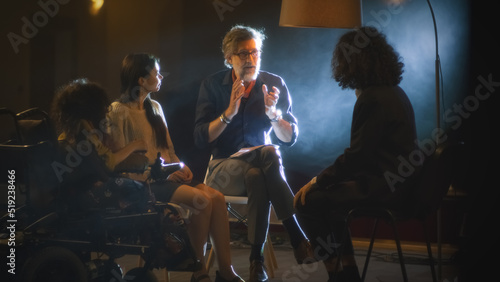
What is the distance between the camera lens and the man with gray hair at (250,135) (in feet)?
11.8

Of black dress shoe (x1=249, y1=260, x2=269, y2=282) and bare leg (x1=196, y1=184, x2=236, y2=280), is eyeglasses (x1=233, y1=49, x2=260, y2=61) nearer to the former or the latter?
bare leg (x1=196, y1=184, x2=236, y2=280)

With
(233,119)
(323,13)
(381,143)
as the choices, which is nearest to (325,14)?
(323,13)

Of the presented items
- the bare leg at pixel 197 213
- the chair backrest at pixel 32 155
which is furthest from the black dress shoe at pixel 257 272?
the chair backrest at pixel 32 155

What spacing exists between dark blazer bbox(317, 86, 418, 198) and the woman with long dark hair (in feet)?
2.73

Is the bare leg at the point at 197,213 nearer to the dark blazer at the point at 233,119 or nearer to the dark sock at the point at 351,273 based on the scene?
the dark blazer at the point at 233,119

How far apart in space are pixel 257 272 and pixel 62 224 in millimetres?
1081

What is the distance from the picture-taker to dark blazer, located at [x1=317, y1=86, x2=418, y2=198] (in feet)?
9.54

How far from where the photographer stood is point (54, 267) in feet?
9.14

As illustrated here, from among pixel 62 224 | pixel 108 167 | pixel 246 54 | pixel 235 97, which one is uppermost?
pixel 246 54

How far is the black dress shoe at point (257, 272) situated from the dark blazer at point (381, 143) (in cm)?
83

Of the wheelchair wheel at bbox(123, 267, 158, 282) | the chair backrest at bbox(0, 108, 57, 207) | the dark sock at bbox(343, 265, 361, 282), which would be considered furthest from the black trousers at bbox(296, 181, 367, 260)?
the chair backrest at bbox(0, 108, 57, 207)

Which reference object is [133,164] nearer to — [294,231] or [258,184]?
[258,184]

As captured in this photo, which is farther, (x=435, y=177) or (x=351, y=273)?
(x=351, y=273)

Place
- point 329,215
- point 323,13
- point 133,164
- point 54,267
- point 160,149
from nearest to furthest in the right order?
point 54,267 → point 329,215 → point 133,164 → point 160,149 → point 323,13
